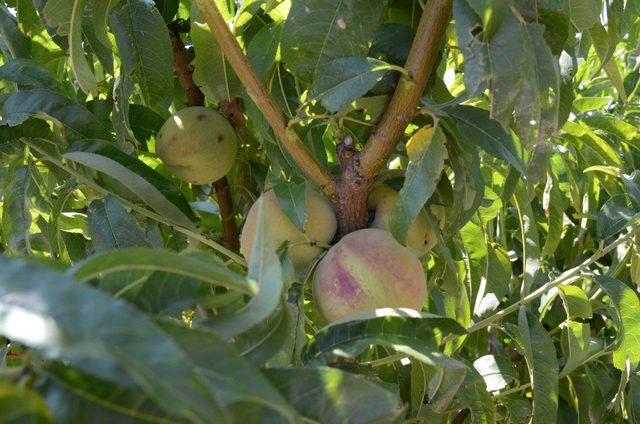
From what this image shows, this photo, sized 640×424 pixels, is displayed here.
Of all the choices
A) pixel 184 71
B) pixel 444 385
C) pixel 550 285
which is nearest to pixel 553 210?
pixel 550 285

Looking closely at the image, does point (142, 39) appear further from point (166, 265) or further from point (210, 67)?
point (166, 265)

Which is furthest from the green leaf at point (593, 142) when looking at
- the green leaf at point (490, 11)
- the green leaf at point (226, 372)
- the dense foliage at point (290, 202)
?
the green leaf at point (226, 372)

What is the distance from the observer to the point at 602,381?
1.70 metres

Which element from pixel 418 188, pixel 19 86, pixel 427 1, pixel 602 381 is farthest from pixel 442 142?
pixel 602 381

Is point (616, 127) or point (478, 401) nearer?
point (478, 401)

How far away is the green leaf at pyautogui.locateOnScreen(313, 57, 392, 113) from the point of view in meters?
1.02

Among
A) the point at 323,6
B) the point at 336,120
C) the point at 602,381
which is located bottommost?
the point at 602,381

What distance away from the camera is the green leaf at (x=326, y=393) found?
1.99 feet

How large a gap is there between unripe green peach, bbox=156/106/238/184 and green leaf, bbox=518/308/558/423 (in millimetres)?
599

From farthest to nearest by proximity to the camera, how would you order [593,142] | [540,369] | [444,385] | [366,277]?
1. [593,142]
2. [540,369]
3. [444,385]
4. [366,277]

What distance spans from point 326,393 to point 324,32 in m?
0.60

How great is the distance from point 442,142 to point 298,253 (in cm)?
25

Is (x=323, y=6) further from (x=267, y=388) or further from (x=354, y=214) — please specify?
(x=267, y=388)

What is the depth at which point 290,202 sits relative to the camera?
106 cm
